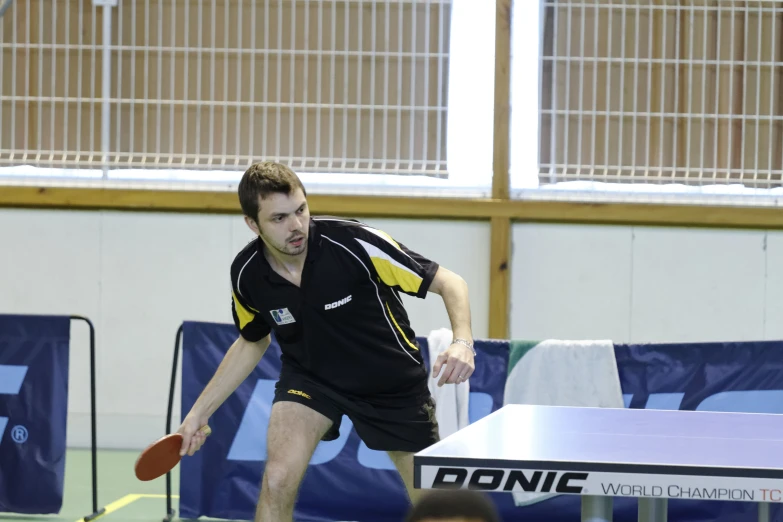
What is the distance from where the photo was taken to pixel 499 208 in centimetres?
771

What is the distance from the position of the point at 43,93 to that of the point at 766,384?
5.53 m

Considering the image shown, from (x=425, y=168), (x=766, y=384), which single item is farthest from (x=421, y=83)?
(x=766, y=384)

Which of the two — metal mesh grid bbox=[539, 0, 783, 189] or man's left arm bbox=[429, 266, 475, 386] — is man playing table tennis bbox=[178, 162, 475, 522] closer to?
man's left arm bbox=[429, 266, 475, 386]

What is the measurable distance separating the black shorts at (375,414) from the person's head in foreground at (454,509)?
2.50 m

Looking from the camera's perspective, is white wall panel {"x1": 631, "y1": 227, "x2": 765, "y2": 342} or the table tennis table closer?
the table tennis table

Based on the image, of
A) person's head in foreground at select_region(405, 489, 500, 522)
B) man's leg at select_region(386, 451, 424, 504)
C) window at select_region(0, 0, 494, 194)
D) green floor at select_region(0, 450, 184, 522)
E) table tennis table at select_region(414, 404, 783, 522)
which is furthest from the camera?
window at select_region(0, 0, 494, 194)

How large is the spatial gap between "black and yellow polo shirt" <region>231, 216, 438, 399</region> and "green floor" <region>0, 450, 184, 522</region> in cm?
218

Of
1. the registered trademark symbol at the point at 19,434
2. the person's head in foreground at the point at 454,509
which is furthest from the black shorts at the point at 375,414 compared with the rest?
the person's head in foreground at the point at 454,509

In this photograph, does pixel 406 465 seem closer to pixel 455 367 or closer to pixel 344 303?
pixel 344 303

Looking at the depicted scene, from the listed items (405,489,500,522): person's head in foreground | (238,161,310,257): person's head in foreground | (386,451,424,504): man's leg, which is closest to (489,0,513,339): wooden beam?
(386,451,424,504): man's leg

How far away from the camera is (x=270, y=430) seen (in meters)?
4.07

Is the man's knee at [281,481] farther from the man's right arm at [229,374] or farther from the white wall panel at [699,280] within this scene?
the white wall panel at [699,280]

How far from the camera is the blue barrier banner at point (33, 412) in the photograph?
5742mm

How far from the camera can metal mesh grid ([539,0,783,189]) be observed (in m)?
7.80
